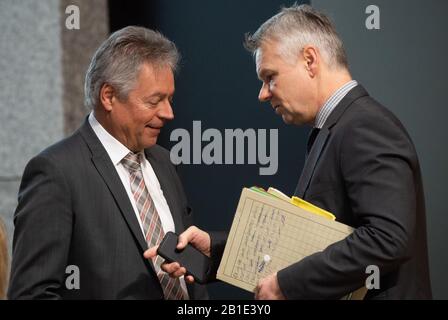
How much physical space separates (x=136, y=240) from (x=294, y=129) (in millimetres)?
1596

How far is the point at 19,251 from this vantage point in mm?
2895

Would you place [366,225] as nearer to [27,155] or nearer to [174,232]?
[174,232]

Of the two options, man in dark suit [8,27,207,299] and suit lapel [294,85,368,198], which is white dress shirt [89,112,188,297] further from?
suit lapel [294,85,368,198]

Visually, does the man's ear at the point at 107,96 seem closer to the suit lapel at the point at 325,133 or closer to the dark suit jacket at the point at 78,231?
the dark suit jacket at the point at 78,231

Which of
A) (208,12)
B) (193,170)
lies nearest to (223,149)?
(193,170)

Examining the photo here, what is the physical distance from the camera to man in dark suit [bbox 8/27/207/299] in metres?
2.88

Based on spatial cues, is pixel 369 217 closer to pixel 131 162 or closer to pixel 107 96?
pixel 131 162

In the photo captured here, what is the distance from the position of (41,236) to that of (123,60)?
0.71 metres

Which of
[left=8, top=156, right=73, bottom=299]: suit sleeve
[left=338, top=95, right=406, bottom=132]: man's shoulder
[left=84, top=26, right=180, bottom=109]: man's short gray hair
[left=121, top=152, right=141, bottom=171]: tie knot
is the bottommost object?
[left=8, top=156, right=73, bottom=299]: suit sleeve

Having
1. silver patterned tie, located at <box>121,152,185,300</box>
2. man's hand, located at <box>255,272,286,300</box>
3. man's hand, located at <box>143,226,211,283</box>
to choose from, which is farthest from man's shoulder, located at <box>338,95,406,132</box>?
silver patterned tie, located at <box>121,152,185,300</box>

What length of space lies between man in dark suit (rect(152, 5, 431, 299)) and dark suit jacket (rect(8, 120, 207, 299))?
158mm

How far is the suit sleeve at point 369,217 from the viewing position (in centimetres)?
268
